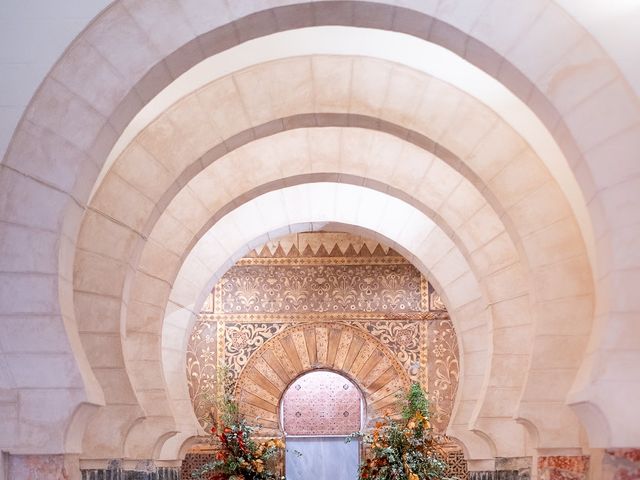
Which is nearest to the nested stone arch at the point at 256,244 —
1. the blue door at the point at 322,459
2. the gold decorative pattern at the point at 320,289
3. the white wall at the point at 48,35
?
the gold decorative pattern at the point at 320,289

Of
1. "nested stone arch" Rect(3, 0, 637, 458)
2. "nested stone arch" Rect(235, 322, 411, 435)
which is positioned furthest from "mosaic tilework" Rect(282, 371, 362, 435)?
"nested stone arch" Rect(3, 0, 637, 458)

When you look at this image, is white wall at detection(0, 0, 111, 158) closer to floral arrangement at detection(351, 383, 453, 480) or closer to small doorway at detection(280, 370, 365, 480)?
floral arrangement at detection(351, 383, 453, 480)

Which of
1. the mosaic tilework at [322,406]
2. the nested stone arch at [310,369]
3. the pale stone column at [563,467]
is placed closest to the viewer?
the pale stone column at [563,467]

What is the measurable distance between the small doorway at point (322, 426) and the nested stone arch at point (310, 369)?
1.56 meters

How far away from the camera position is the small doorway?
19.0 m

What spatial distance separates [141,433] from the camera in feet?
38.0

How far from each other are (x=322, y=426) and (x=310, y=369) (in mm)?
2046

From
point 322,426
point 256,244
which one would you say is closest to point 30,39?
point 256,244

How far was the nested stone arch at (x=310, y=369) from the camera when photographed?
17.3m

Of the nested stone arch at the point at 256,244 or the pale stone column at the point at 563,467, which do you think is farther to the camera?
the nested stone arch at the point at 256,244

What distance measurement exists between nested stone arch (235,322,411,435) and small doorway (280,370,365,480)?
1562mm

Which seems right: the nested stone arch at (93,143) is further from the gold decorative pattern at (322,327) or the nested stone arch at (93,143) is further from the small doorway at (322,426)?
the small doorway at (322,426)

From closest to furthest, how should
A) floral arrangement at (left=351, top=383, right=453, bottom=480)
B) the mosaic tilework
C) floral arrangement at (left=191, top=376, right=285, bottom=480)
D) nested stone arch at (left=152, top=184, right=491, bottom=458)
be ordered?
floral arrangement at (left=351, top=383, right=453, bottom=480) < floral arrangement at (left=191, top=376, right=285, bottom=480) < nested stone arch at (left=152, top=184, right=491, bottom=458) < the mosaic tilework

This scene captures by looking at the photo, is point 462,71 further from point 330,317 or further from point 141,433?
point 330,317
